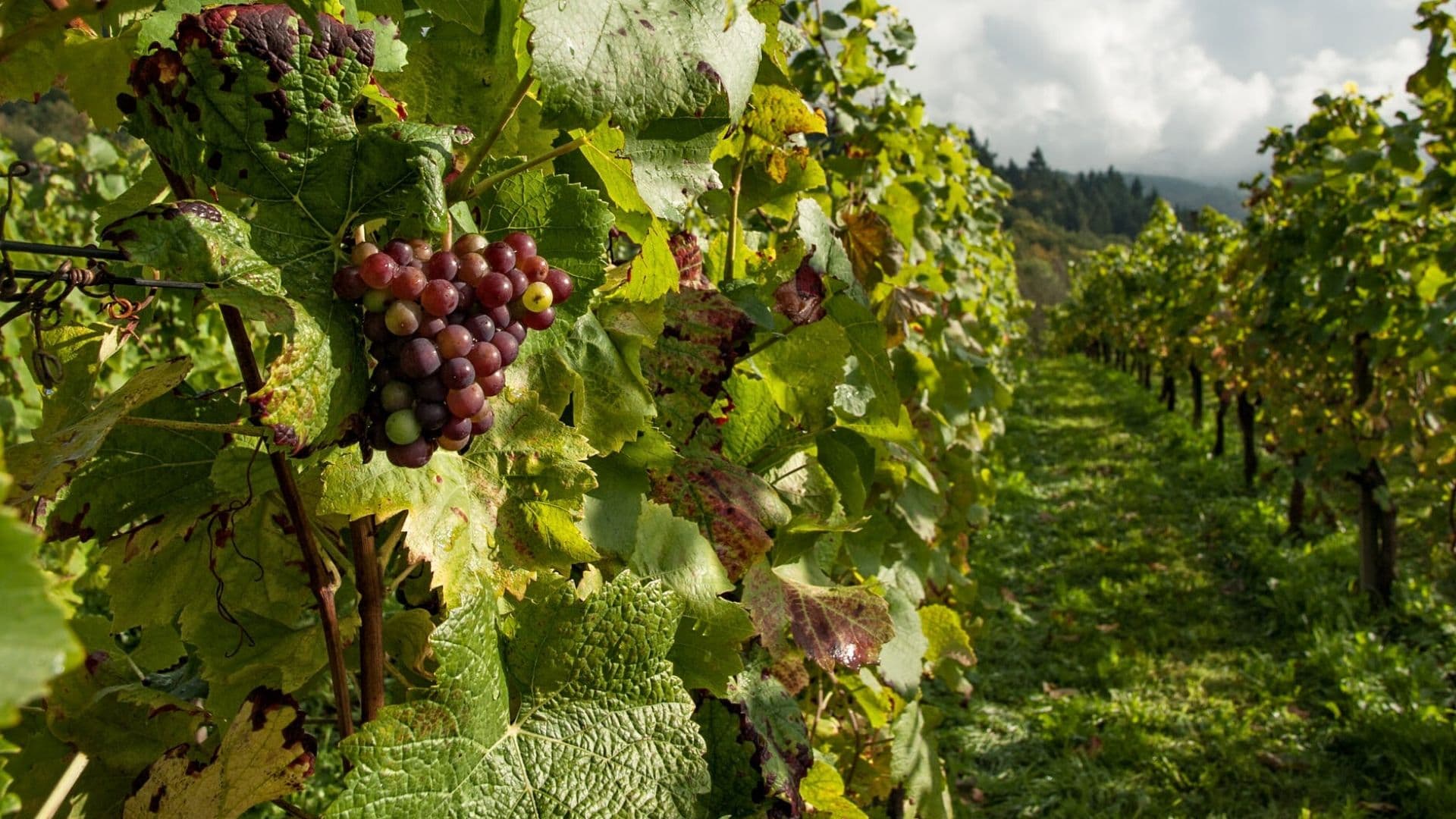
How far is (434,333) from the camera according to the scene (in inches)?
26.3

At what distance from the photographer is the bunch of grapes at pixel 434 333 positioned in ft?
2.19

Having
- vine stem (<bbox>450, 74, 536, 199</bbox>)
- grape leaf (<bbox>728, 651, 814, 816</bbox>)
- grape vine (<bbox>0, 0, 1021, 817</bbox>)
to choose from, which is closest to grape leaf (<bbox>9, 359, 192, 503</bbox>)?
grape vine (<bbox>0, 0, 1021, 817</bbox>)

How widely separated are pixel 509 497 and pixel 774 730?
2.44 feet

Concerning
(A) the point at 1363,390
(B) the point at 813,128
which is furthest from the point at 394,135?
(A) the point at 1363,390

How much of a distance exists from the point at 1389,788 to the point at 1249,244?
18.0 ft

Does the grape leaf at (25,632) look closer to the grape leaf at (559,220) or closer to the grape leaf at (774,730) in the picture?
the grape leaf at (559,220)

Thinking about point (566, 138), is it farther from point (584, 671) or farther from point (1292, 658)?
point (1292, 658)

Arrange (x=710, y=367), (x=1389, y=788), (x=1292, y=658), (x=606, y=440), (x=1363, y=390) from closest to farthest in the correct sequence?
1. (x=606, y=440)
2. (x=710, y=367)
3. (x=1389, y=788)
4. (x=1292, y=658)
5. (x=1363, y=390)

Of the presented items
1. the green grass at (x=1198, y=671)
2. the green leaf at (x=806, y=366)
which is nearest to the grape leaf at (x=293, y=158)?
the green leaf at (x=806, y=366)

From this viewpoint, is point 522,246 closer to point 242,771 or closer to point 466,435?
point 466,435

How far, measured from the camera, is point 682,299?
128 centimetres

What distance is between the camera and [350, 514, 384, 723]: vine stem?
3.17ft

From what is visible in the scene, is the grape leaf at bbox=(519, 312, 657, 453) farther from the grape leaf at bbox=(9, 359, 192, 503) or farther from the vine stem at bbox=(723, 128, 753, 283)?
the vine stem at bbox=(723, 128, 753, 283)

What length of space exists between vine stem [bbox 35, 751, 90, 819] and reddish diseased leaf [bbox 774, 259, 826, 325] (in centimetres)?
108
